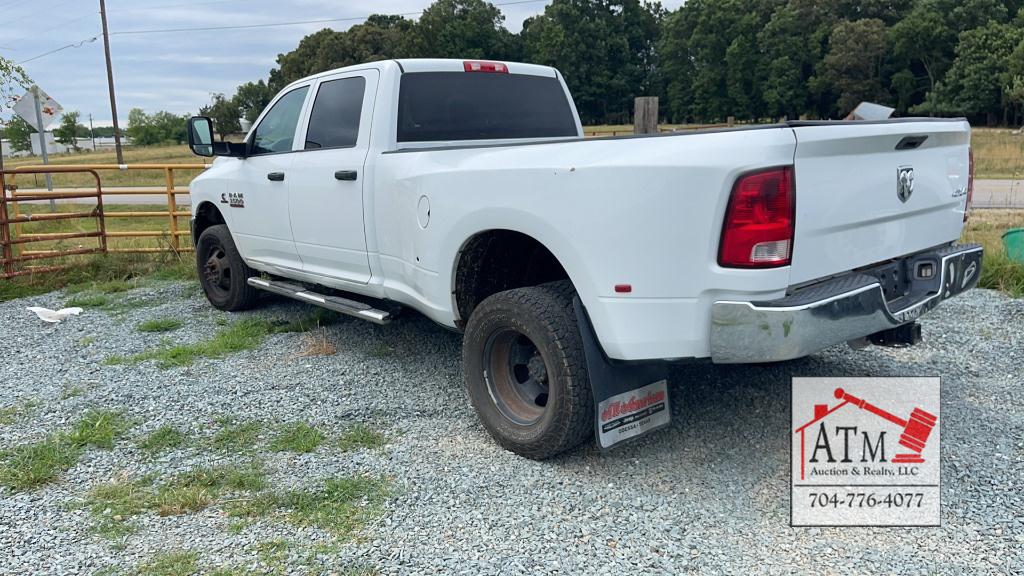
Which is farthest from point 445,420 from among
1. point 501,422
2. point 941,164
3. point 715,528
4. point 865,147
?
point 941,164

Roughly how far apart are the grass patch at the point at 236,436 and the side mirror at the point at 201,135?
2.66 meters

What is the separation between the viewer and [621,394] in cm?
336

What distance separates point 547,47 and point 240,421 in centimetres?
6578

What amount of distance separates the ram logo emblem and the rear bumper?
16.6 inches

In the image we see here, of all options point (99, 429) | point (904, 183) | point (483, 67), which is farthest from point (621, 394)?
point (99, 429)

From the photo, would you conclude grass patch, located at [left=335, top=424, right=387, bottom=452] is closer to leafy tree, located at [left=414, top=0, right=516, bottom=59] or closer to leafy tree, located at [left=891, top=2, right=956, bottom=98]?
leafy tree, located at [left=891, top=2, right=956, bottom=98]

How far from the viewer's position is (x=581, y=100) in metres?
61.8

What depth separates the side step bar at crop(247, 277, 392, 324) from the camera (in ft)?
15.1

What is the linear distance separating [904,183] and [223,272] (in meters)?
5.50

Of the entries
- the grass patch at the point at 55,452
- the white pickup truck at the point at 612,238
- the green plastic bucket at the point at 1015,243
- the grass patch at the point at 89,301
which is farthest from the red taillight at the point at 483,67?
the green plastic bucket at the point at 1015,243

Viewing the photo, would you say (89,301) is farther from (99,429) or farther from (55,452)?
(55,452)

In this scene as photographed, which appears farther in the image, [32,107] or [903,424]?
[32,107]

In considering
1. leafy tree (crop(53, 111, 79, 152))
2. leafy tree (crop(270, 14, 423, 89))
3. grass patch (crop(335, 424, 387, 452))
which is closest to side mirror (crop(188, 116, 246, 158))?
grass patch (crop(335, 424, 387, 452))

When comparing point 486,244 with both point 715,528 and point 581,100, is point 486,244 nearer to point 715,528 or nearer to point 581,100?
point 715,528
